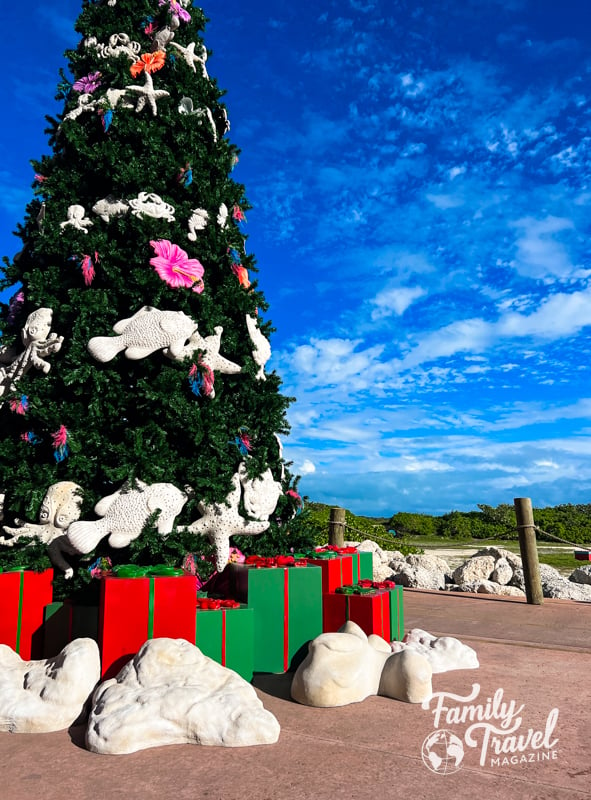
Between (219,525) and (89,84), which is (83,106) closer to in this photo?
(89,84)

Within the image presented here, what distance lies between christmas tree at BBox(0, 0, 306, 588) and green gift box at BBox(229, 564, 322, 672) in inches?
21.5

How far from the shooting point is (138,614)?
→ 418 centimetres

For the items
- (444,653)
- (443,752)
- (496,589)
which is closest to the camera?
(443,752)

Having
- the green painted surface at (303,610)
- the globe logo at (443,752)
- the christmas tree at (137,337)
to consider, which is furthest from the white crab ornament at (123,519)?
the globe logo at (443,752)

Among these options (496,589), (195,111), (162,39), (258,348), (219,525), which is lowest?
(496,589)

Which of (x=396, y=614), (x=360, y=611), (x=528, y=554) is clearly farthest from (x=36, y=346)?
(x=528, y=554)

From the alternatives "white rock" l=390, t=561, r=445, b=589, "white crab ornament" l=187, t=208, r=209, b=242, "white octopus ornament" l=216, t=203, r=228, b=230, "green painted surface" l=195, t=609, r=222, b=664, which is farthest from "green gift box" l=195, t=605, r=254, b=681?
"white rock" l=390, t=561, r=445, b=589

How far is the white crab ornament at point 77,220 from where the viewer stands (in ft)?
19.5

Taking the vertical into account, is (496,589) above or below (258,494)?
below

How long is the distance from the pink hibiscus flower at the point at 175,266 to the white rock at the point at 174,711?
3.44 meters

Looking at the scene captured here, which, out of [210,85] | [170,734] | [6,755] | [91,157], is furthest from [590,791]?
[210,85]

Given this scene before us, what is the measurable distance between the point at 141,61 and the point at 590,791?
7776 mm

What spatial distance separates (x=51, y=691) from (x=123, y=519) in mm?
1438

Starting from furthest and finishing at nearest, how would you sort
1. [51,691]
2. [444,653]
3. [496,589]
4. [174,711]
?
[496,589] < [444,653] < [51,691] < [174,711]
